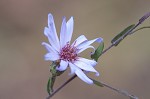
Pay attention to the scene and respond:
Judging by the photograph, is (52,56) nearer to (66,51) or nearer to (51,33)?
(51,33)

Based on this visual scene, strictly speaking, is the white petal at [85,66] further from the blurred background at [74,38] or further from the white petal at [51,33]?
the blurred background at [74,38]

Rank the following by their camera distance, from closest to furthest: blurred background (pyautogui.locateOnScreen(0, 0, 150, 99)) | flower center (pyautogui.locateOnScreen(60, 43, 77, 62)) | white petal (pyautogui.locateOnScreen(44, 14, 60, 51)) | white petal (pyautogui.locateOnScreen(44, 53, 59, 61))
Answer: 1. white petal (pyautogui.locateOnScreen(44, 53, 59, 61))
2. white petal (pyautogui.locateOnScreen(44, 14, 60, 51))
3. flower center (pyautogui.locateOnScreen(60, 43, 77, 62))
4. blurred background (pyautogui.locateOnScreen(0, 0, 150, 99))

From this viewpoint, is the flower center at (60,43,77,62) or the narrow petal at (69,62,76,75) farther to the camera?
the flower center at (60,43,77,62)

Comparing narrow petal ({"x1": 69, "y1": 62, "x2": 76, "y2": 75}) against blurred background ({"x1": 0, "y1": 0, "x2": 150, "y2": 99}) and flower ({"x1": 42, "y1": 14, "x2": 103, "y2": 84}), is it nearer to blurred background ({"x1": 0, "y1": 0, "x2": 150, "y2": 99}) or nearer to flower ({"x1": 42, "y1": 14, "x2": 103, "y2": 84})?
flower ({"x1": 42, "y1": 14, "x2": 103, "y2": 84})

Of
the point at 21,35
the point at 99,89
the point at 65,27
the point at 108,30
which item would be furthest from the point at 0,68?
the point at 65,27

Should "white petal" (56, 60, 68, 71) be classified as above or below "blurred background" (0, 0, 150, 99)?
above

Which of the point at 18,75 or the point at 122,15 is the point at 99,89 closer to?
the point at 18,75

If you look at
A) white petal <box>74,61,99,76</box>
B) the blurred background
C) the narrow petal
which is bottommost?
the blurred background

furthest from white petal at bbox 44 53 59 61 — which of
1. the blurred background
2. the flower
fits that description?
the blurred background
